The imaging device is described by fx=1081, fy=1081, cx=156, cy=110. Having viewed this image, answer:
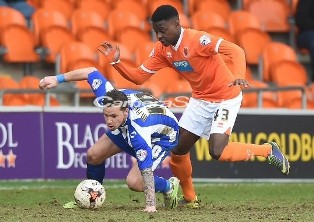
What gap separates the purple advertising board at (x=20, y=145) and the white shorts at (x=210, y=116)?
387cm

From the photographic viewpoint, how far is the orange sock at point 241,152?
12.1 metres

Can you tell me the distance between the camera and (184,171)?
12266mm

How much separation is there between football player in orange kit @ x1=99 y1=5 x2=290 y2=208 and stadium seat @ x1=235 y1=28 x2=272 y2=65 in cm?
781

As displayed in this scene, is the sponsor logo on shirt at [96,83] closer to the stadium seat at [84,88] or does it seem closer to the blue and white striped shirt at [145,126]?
the blue and white striped shirt at [145,126]

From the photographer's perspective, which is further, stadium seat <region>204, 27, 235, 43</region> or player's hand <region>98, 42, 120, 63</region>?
stadium seat <region>204, 27, 235, 43</region>

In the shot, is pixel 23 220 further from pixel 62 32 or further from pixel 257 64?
pixel 257 64

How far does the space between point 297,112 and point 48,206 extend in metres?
5.62

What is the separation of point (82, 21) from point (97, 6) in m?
1.00

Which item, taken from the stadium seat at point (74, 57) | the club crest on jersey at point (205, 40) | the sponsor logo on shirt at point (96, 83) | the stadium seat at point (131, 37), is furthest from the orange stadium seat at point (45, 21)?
the sponsor logo on shirt at point (96, 83)

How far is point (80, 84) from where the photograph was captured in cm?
1794

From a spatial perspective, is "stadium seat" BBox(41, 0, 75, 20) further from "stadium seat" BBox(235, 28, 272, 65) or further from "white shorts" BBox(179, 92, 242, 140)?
"white shorts" BBox(179, 92, 242, 140)

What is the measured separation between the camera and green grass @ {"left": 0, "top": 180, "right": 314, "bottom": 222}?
35.5 ft

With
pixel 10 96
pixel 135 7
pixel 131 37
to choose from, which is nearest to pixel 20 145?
pixel 10 96

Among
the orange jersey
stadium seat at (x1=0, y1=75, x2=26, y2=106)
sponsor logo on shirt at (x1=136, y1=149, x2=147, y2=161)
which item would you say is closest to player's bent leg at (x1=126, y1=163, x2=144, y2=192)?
sponsor logo on shirt at (x1=136, y1=149, x2=147, y2=161)
